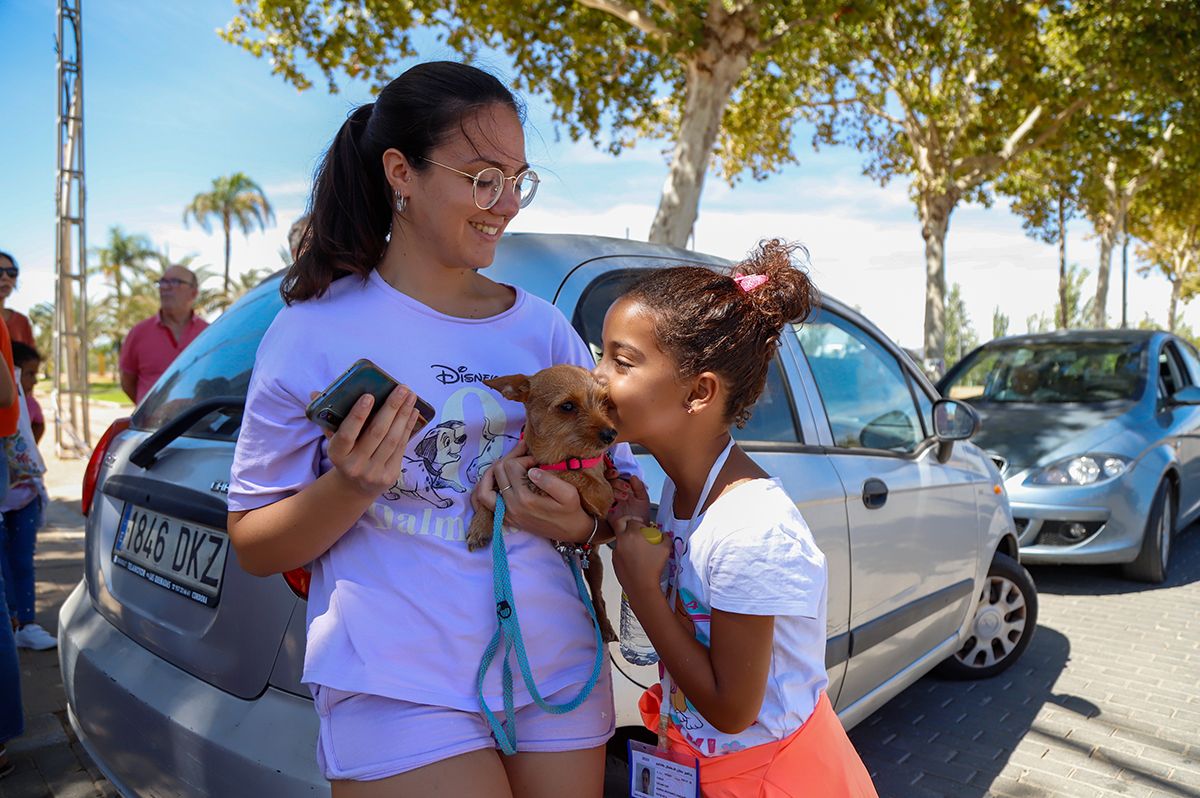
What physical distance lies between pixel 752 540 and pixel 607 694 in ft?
1.34

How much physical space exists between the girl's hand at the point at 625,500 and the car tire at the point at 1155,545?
6.47m

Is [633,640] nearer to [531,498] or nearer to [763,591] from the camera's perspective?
[763,591]

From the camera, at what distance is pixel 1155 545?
22.5ft

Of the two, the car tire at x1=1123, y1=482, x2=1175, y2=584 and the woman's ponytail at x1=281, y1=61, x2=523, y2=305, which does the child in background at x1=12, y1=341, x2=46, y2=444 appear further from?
the car tire at x1=1123, y1=482, x2=1175, y2=584

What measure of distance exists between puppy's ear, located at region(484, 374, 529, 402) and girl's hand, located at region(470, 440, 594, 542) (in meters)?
0.09

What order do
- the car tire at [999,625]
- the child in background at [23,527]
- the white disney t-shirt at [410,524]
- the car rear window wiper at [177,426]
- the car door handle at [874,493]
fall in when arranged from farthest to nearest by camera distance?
the car tire at [999,625], the child in background at [23,527], the car door handle at [874,493], the car rear window wiper at [177,426], the white disney t-shirt at [410,524]

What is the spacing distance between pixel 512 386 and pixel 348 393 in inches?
12.9

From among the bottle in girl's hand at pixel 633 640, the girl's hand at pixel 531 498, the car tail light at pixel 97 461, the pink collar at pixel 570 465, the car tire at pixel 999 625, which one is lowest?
the car tire at pixel 999 625

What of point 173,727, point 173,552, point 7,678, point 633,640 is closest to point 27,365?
point 7,678

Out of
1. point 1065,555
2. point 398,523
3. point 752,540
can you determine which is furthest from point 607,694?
point 1065,555

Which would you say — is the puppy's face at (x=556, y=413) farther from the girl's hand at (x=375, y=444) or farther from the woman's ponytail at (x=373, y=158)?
the woman's ponytail at (x=373, y=158)

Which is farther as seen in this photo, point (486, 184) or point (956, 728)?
point (956, 728)

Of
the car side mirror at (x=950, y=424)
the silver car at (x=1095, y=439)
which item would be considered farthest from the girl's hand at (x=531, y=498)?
the silver car at (x=1095, y=439)

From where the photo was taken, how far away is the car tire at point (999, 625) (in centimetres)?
480
